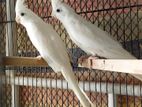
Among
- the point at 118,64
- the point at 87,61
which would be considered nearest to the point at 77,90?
the point at 87,61

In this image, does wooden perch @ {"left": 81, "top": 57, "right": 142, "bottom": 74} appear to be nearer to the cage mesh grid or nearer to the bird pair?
the bird pair

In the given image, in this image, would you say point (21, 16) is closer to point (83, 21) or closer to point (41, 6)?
point (83, 21)

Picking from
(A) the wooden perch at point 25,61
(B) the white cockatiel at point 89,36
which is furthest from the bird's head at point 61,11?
(A) the wooden perch at point 25,61

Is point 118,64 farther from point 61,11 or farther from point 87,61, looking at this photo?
point 61,11

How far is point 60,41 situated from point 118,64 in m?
0.31

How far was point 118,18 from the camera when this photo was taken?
1.07m

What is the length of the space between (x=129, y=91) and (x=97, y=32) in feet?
0.83

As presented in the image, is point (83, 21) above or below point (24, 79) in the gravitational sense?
above

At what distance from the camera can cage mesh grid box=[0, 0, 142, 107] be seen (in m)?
1.05

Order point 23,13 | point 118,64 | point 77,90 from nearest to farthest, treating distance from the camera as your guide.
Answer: point 118,64
point 77,90
point 23,13

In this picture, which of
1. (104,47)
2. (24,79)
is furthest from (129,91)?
(24,79)

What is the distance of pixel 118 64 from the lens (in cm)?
61

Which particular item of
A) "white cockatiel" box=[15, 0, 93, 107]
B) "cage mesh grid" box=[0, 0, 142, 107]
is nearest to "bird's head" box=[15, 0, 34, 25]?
"white cockatiel" box=[15, 0, 93, 107]

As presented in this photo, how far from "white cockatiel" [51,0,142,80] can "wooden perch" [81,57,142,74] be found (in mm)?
46
